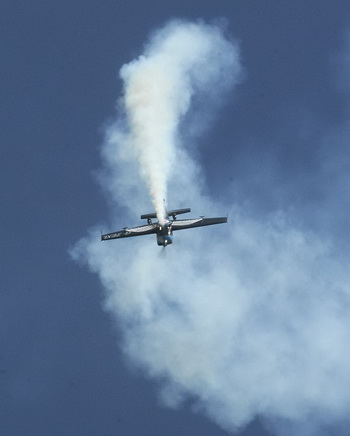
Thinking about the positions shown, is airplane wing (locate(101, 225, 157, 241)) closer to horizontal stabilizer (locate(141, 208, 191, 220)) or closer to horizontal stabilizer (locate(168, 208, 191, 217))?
horizontal stabilizer (locate(141, 208, 191, 220))

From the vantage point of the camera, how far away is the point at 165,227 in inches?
5507

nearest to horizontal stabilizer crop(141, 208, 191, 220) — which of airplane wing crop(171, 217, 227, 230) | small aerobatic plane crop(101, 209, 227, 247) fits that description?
small aerobatic plane crop(101, 209, 227, 247)

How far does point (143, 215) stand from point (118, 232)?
19.1ft

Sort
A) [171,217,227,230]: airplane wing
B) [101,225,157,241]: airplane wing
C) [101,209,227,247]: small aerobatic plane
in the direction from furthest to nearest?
[171,217,227,230]: airplane wing < [101,225,157,241]: airplane wing < [101,209,227,247]: small aerobatic plane

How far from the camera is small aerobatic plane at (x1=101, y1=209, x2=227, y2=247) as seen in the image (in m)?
140

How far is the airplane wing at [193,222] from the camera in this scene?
14188 centimetres

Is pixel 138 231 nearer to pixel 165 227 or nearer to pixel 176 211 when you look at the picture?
pixel 165 227

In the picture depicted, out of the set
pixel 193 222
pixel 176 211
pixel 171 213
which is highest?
pixel 176 211

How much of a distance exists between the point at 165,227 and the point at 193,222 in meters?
5.03

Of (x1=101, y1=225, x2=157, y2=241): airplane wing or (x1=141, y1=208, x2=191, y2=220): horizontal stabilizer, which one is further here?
(x1=101, y1=225, x2=157, y2=241): airplane wing

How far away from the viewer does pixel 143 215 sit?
140 m

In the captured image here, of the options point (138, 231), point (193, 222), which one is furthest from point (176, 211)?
point (138, 231)

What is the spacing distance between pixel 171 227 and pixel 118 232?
26.5 feet

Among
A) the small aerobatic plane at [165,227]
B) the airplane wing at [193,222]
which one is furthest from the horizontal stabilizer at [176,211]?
the airplane wing at [193,222]
